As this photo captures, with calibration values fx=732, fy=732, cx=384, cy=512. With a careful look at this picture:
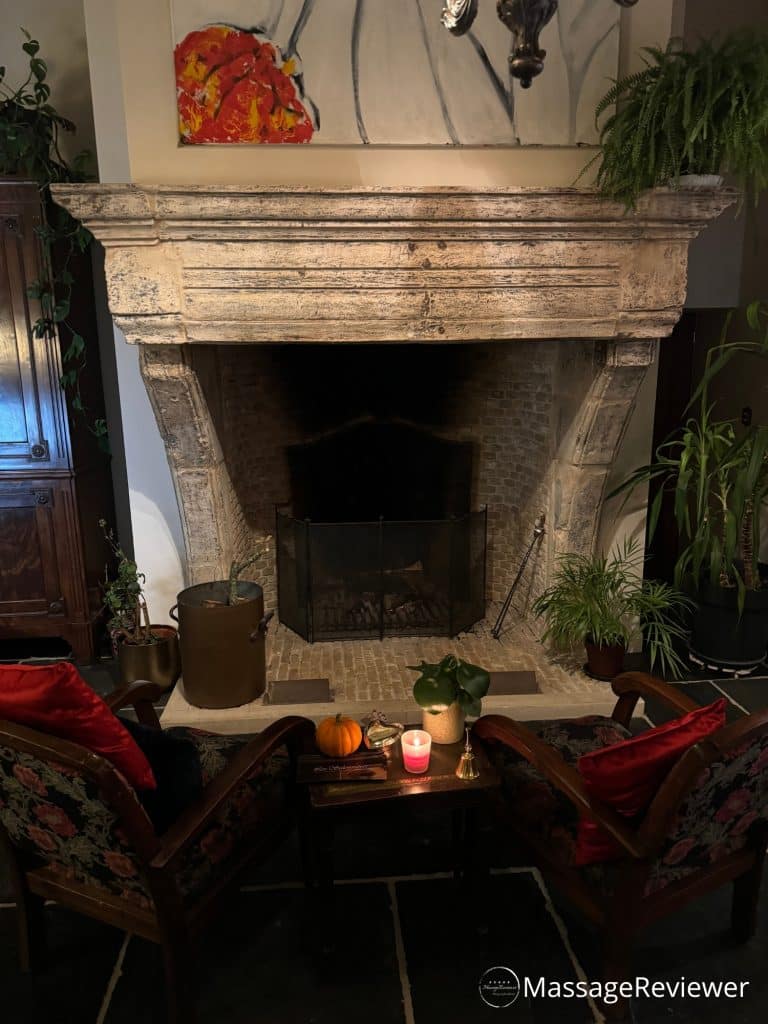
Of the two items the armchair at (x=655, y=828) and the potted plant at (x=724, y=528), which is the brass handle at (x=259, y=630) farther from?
the potted plant at (x=724, y=528)

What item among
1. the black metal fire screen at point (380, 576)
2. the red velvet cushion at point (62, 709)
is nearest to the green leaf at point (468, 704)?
the red velvet cushion at point (62, 709)

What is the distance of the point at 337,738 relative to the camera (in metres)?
1.96

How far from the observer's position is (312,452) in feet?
12.5

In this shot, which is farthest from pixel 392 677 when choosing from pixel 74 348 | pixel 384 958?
pixel 74 348

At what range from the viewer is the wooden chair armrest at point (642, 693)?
2008 mm

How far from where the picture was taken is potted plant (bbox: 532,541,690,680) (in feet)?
10.2

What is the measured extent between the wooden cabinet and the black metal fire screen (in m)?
0.95

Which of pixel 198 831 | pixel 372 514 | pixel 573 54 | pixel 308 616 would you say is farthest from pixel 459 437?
pixel 198 831

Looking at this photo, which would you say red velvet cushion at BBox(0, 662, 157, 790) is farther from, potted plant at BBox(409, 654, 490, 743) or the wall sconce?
the wall sconce

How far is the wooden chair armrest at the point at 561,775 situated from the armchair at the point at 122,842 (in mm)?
554

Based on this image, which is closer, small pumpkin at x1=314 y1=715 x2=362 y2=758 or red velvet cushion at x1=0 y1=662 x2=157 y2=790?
red velvet cushion at x1=0 y1=662 x2=157 y2=790

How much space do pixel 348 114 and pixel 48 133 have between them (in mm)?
1463

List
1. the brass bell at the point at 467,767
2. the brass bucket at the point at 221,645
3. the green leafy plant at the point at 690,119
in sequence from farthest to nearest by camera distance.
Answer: the brass bucket at the point at 221,645 → the green leafy plant at the point at 690,119 → the brass bell at the point at 467,767

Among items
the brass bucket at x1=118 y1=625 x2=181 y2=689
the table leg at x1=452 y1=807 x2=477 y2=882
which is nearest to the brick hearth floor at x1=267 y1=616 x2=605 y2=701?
the brass bucket at x1=118 y1=625 x2=181 y2=689
